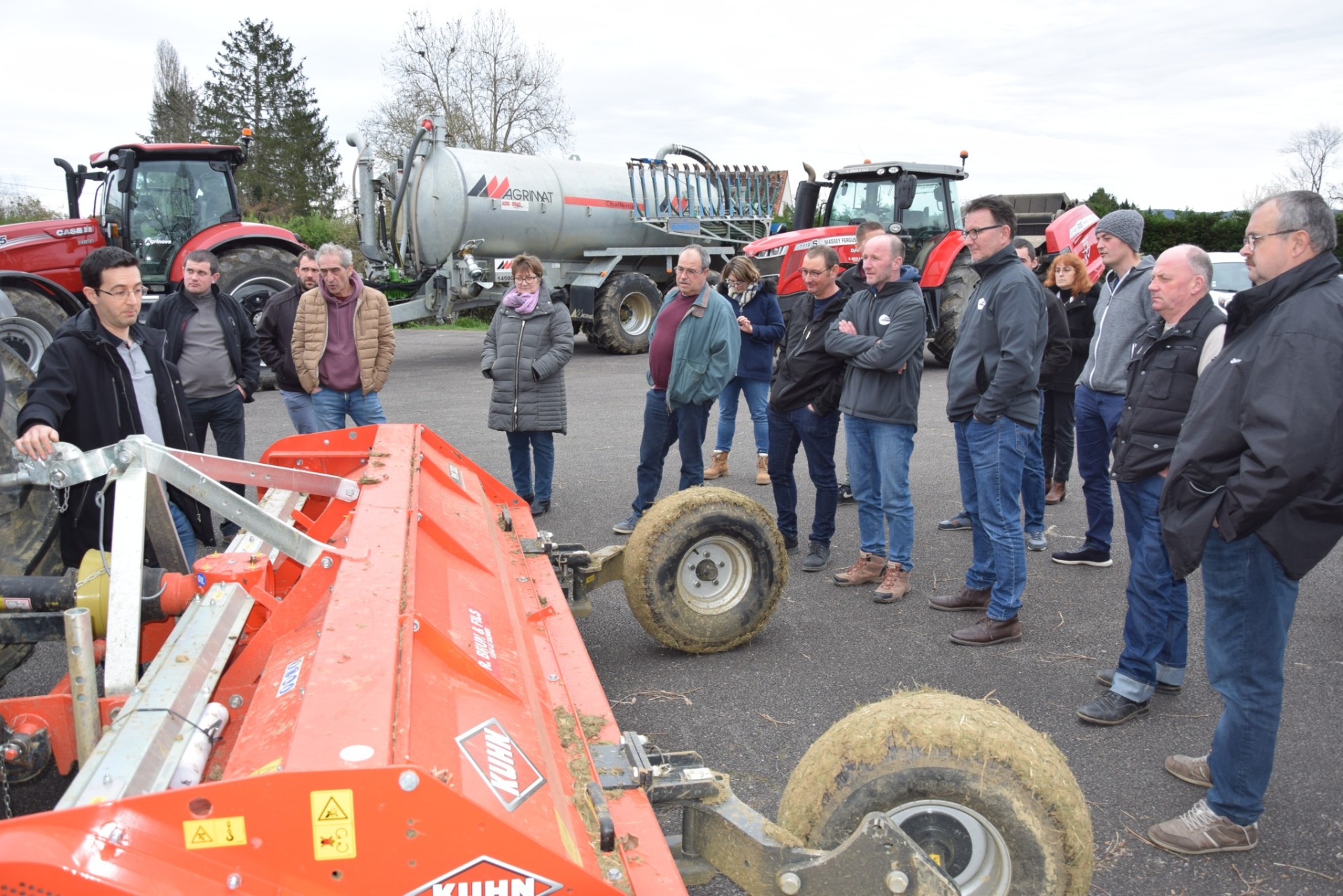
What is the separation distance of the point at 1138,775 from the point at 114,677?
10.7ft

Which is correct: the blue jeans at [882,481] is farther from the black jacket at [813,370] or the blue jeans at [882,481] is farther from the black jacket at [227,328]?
the black jacket at [227,328]

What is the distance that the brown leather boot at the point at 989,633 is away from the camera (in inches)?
178

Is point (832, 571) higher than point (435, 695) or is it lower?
lower

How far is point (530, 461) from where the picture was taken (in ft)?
21.6

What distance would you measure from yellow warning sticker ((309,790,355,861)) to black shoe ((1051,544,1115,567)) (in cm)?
496

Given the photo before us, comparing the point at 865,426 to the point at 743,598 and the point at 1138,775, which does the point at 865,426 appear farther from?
the point at 1138,775

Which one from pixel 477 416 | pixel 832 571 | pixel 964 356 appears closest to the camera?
pixel 964 356

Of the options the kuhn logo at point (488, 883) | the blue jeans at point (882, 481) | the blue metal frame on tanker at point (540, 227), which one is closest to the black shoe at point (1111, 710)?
the blue jeans at point (882, 481)

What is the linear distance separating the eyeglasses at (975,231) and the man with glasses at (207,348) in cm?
418

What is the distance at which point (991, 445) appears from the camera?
4.52 meters

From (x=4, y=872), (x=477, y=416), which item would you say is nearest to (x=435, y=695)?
(x=4, y=872)

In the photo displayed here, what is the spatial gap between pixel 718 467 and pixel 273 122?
135 feet

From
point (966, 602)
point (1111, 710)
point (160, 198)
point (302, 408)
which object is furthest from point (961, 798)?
point (160, 198)

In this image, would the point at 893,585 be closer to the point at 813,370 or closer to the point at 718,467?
the point at 813,370
